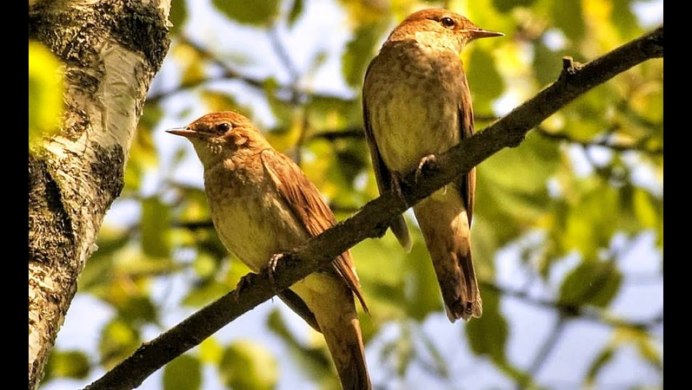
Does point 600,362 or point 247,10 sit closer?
point 247,10

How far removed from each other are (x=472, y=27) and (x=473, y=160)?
224 cm

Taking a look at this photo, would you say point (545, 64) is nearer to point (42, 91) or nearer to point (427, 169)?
point (427, 169)

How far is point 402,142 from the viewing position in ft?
13.9

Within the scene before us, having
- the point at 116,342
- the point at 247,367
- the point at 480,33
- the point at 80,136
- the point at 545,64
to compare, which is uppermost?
the point at 480,33

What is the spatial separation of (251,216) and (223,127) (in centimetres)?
69

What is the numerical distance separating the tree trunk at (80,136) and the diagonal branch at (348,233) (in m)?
0.40

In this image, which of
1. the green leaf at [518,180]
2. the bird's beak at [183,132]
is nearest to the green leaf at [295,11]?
the bird's beak at [183,132]

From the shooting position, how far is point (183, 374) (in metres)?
4.41

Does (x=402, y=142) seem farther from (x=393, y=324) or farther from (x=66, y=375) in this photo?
(x=66, y=375)

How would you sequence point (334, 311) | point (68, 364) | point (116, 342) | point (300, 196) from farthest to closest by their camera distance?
point (116, 342), point (68, 364), point (300, 196), point (334, 311)

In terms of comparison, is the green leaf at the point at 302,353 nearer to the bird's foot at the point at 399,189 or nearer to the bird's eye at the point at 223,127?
the bird's eye at the point at 223,127

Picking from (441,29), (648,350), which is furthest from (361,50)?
(648,350)

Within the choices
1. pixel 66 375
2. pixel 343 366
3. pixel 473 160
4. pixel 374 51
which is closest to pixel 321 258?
pixel 473 160

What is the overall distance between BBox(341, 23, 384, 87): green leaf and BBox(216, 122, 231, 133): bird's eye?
708 millimetres
